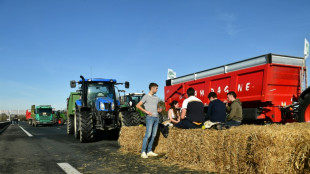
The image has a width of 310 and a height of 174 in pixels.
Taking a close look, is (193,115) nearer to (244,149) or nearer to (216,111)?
(216,111)

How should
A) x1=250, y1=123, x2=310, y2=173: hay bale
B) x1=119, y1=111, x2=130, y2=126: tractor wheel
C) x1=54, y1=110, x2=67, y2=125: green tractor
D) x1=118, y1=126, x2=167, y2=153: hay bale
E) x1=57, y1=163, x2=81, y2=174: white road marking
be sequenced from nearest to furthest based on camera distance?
x1=250, y1=123, x2=310, y2=173: hay bale
x1=57, y1=163, x2=81, y2=174: white road marking
x1=118, y1=126, x2=167, y2=153: hay bale
x1=119, y1=111, x2=130, y2=126: tractor wheel
x1=54, y1=110, x2=67, y2=125: green tractor

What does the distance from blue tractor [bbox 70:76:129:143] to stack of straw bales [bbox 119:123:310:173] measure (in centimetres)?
525

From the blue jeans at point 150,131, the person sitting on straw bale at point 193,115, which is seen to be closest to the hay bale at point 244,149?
the person sitting on straw bale at point 193,115

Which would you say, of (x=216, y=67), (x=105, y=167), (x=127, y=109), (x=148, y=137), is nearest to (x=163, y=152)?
(x=148, y=137)

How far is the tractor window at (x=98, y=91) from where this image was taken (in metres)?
12.8

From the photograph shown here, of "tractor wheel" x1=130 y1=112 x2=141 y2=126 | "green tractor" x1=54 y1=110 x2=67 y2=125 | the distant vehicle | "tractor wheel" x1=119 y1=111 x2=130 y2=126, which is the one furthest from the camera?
"green tractor" x1=54 y1=110 x2=67 y2=125

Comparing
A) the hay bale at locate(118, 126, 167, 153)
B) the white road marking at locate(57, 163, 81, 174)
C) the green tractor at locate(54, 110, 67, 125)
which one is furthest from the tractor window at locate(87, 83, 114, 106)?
the green tractor at locate(54, 110, 67, 125)

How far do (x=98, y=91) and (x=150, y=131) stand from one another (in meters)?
6.08

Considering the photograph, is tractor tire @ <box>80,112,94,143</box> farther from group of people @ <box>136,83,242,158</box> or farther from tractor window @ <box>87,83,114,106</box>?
group of people @ <box>136,83,242,158</box>

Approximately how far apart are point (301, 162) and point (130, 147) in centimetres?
541

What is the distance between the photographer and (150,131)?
24.7 feet

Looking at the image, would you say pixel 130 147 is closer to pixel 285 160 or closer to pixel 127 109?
pixel 127 109

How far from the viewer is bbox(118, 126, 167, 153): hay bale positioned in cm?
802

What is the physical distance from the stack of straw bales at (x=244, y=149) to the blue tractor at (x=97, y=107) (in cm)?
525
